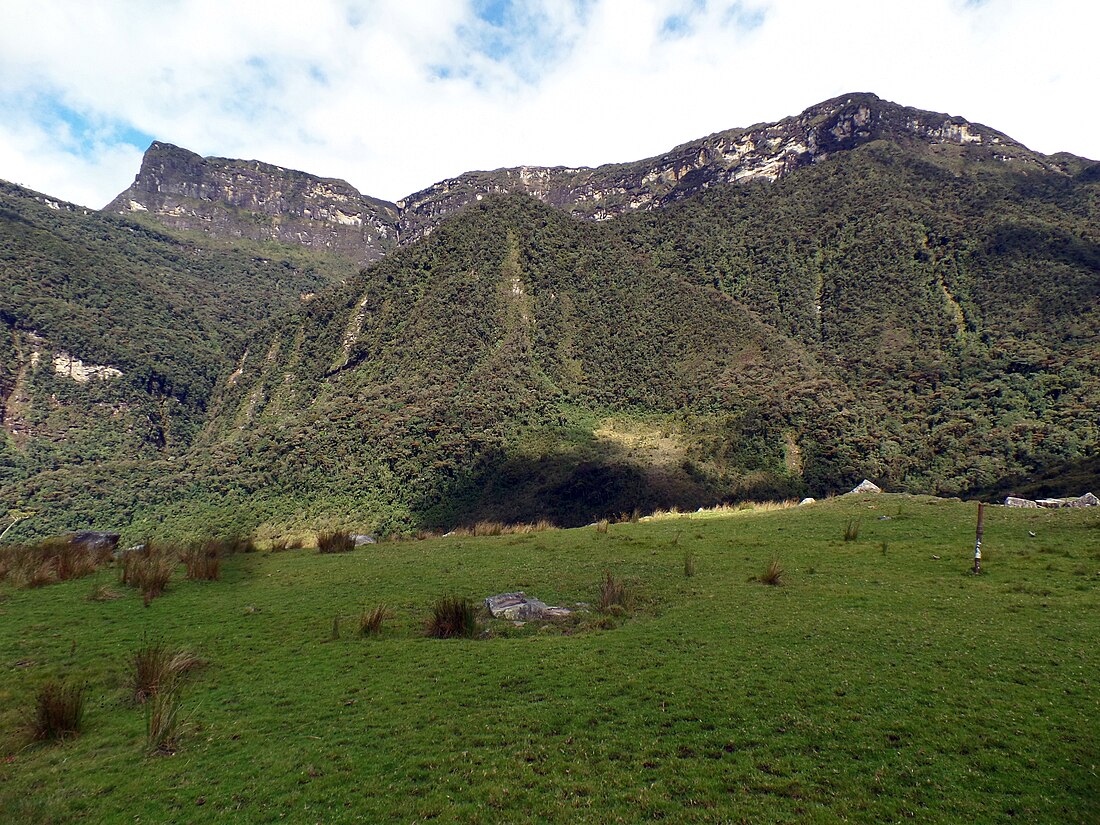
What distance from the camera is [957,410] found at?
234 feet

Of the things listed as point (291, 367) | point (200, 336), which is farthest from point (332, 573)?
point (200, 336)

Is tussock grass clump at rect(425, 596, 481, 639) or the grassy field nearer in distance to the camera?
the grassy field

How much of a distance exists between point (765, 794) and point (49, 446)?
153 metres

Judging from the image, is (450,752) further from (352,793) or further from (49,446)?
(49,446)

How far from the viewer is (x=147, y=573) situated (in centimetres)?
1695

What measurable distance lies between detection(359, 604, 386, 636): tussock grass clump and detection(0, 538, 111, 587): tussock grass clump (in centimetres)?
1264


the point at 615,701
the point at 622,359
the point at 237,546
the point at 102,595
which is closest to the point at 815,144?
the point at 622,359

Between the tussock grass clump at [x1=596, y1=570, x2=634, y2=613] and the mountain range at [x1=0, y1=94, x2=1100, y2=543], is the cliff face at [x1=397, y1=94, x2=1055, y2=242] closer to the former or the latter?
the mountain range at [x1=0, y1=94, x2=1100, y2=543]

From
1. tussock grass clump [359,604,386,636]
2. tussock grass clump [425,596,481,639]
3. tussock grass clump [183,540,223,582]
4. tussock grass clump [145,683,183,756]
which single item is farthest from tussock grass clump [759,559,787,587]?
tussock grass clump [183,540,223,582]

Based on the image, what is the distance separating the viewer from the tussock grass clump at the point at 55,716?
8.39 metres

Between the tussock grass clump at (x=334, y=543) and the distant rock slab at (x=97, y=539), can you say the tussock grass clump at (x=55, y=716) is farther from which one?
the distant rock slab at (x=97, y=539)

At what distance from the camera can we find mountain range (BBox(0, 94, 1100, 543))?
2746 inches

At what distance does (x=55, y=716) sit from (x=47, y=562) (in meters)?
14.3

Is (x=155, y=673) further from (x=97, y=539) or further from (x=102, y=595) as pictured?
(x=97, y=539)
